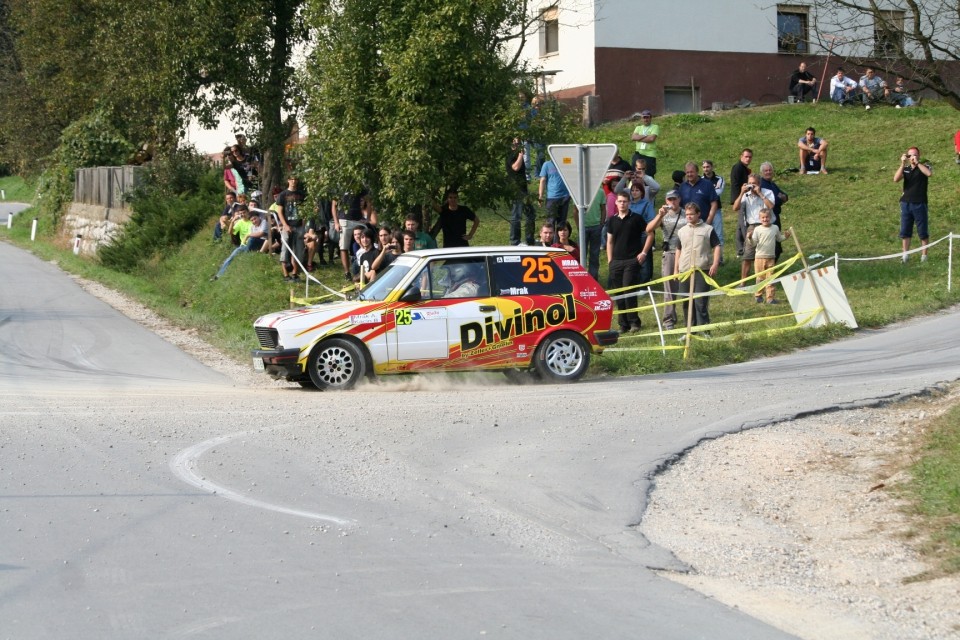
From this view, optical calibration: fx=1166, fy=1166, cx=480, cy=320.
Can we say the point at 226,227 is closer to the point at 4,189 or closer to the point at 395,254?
the point at 395,254

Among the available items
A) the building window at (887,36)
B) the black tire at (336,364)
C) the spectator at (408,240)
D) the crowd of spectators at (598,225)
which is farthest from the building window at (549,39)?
the building window at (887,36)

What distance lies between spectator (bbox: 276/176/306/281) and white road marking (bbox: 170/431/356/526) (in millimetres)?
12213

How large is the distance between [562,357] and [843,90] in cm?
2531

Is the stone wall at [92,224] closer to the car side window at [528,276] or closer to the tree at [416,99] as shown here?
the tree at [416,99]

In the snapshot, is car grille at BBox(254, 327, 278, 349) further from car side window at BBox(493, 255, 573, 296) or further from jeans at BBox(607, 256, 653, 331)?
jeans at BBox(607, 256, 653, 331)

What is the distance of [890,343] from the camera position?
1565 centimetres

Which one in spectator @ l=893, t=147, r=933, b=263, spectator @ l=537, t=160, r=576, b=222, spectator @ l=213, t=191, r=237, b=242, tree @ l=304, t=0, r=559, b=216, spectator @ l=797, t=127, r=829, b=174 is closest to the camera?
tree @ l=304, t=0, r=559, b=216

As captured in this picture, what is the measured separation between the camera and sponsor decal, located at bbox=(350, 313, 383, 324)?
523 inches

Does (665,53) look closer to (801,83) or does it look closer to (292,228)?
(801,83)

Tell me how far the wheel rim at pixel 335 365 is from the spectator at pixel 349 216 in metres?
7.19

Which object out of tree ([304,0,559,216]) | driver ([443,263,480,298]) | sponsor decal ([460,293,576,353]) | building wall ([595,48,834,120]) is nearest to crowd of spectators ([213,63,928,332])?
tree ([304,0,559,216])

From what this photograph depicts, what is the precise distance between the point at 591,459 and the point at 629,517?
1.64 metres

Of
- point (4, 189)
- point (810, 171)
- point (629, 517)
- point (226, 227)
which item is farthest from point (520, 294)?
point (4, 189)

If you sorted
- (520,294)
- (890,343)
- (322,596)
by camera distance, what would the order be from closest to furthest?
(322,596)
(520,294)
(890,343)
